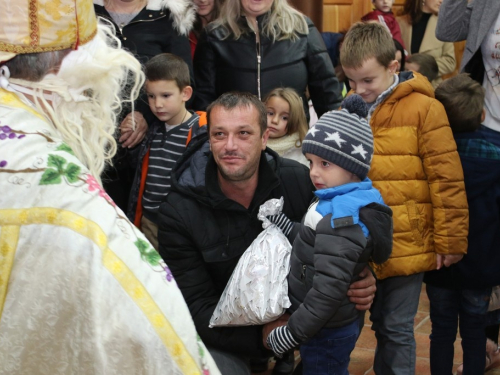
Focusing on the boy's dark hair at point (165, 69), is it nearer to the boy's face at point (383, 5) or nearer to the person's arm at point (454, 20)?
the person's arm at point (454, 20)

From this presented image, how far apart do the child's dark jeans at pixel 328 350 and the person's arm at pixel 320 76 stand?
1738 mm

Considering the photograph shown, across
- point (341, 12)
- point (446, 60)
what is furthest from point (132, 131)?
point (341, 12)

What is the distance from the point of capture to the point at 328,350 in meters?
3.06

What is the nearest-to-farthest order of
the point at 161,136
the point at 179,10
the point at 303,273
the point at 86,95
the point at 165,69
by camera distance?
the point at 86,95 < the point at 303,273 < the point at 165,69 < the point at 161,136 < the point at 179,10

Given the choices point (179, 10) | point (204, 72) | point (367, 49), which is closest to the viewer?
point (367, 49)

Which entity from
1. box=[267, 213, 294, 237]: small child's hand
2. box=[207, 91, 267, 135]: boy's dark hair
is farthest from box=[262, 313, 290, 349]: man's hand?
box=[207, 91, 267, 135]: boy's dark hair

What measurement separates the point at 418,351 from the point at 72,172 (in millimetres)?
3451

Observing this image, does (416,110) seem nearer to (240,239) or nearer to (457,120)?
(457,120)

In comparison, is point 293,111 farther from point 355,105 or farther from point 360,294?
point 360,294

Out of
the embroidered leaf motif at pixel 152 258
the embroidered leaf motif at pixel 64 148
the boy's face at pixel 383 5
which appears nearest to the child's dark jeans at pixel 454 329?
the embroidered leaf motif at pixel 152 258

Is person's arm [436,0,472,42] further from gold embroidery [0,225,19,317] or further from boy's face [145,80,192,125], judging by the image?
gold embroidery [0,225,19,317]

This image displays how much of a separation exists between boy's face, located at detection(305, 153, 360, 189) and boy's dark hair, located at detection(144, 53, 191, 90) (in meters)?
1.24

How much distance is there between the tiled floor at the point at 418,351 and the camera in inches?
167

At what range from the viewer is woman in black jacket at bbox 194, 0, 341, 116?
4277 mm
